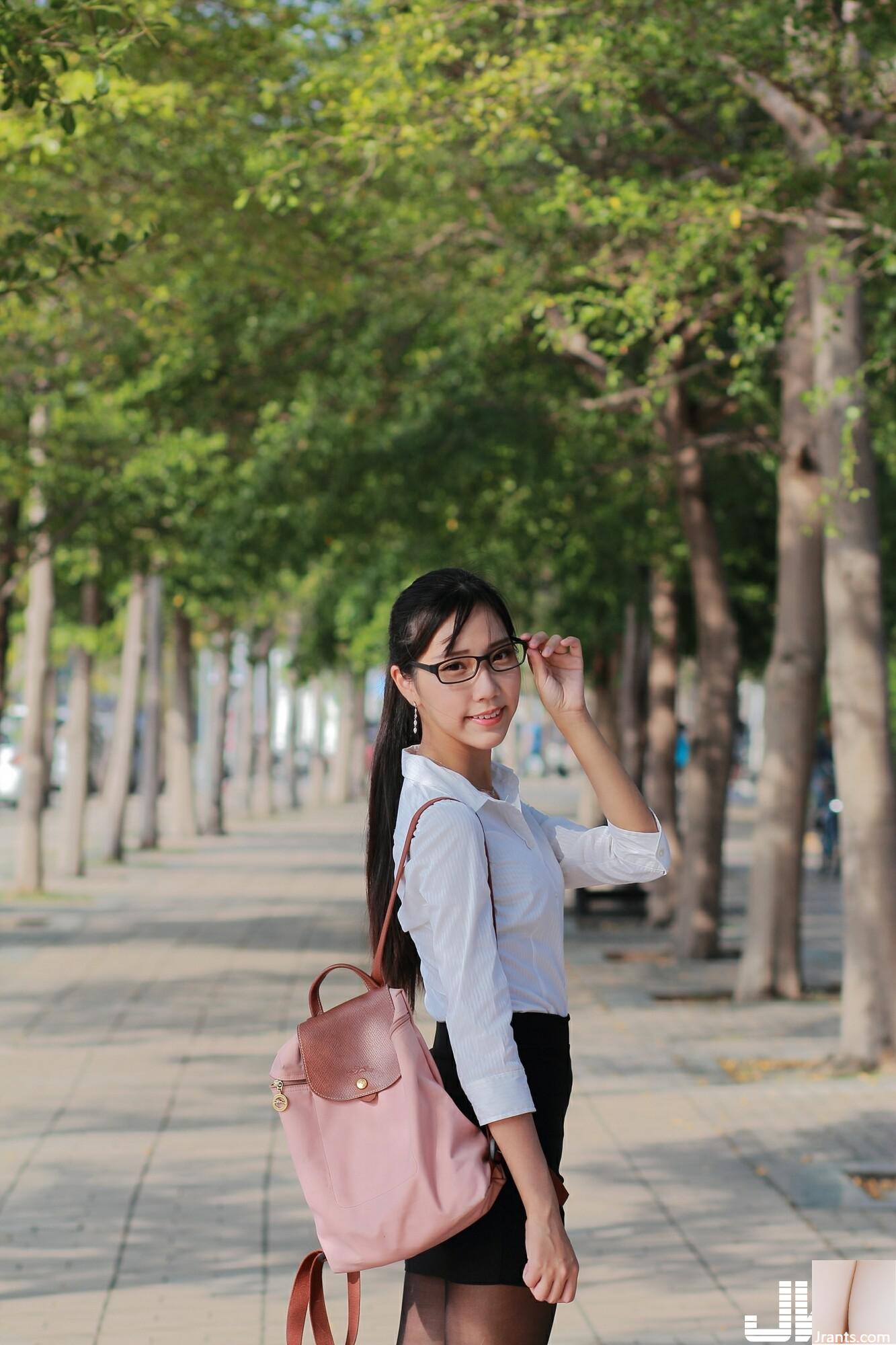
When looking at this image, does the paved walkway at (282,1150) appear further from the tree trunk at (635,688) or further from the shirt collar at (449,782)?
the tree trunk at (635,688)

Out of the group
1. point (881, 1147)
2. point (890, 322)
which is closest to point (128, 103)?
point (890, 322)

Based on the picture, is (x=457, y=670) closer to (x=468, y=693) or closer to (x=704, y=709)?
(x=468, y=693)

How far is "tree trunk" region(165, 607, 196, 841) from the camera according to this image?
3209 centimetres

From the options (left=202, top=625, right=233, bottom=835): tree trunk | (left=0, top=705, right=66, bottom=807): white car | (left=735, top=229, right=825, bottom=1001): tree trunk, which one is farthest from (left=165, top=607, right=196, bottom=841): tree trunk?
(left=735, top=229, right=825, bottom=1001): tree trunk

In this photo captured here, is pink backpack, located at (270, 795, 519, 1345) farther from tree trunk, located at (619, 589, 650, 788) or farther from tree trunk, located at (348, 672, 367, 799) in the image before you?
tree trunk, located at (348, 672, 367, 799)

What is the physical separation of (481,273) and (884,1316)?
11653 millimetres

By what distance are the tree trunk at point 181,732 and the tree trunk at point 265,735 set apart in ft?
27.4

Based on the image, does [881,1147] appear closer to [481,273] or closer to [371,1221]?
[371,1221]

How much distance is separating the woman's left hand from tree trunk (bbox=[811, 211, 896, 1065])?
735 cm

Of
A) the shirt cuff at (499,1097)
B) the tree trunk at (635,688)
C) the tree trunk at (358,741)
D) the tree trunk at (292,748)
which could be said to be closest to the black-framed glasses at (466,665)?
the shirt cuff at (499,1097)

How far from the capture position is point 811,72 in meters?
10.6

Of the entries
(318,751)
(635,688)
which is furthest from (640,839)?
(318,751)

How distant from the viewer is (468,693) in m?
3.06

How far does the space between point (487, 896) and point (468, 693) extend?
355 millimetres
